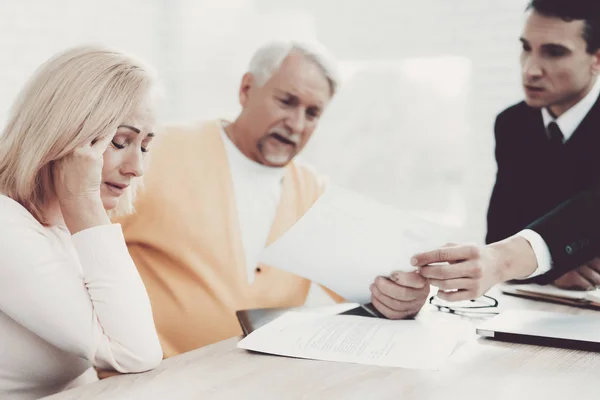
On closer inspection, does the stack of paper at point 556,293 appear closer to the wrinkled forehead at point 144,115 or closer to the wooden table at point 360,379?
the wooden table at point 360,379

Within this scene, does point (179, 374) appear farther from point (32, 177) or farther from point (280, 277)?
point (280, 277)

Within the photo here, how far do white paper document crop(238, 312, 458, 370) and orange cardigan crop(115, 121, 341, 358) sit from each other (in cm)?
47

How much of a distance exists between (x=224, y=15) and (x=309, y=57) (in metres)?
1.40

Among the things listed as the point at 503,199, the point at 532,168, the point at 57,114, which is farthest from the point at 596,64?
the point at 57,114

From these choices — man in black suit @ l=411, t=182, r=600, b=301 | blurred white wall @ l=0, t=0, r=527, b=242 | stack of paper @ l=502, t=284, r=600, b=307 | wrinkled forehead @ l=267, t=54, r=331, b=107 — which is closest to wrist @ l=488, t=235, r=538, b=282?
man in black suit @ l=411, t=182, r=600, b=301

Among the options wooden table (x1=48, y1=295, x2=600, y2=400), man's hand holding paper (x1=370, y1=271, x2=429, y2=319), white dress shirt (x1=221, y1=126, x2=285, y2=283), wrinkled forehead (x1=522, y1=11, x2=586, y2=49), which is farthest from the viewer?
wrinkled forehead (x1=522, y1=11, x2=586, y2=49)

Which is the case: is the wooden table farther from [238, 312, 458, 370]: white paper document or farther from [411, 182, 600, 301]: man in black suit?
[411, 182, 600, 301]: man in black suit

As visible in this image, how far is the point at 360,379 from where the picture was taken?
37.7 inches

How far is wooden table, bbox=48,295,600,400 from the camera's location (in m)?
0.90

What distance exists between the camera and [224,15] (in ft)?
10.4

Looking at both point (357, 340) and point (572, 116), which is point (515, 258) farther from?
point (572, 116)

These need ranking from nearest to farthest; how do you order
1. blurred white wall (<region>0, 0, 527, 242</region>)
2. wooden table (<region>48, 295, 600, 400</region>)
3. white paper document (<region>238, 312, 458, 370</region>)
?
wooden table (<region>48, 295, 600, 400</region>) < white paper document (<region>238, 312, 458, 370</region>) < blurred white wall (<region>0, 0, 527, 242</region>)

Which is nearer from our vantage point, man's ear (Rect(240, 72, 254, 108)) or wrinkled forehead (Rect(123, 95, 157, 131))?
wrinkled forehead (Rect(123, 95, 157, 131))

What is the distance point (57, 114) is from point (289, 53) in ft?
2.92
